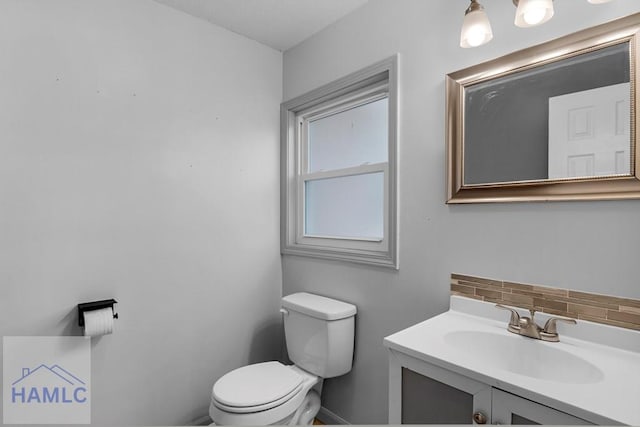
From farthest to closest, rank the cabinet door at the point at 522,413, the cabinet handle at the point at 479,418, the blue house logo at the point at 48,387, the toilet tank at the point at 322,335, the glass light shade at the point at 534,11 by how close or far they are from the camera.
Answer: the toilet tank at the point at 322,335
the blue house logo at the point at 48,387
the glass light shade at the point at 534,11
the cabinet handle at the point at 479,418
the cabinet door at the point at 522,413

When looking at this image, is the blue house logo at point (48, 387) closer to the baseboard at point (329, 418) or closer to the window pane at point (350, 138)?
the baseboard at point (329, 418)

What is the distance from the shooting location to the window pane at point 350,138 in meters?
1.76

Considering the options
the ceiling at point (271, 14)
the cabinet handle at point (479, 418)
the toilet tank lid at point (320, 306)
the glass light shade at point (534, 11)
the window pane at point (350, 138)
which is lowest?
the cabinet handle at point (479, 418)

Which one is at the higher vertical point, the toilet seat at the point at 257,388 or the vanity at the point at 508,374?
the vanity at the point at 508,374

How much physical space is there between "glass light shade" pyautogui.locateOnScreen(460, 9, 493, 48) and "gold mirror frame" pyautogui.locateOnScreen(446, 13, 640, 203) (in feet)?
0.54

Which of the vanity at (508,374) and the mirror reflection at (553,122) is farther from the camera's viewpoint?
the mirror reflection at (553,122)

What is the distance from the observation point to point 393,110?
5.04 feet

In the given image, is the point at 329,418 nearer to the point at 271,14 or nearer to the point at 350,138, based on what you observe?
the point at 350,138

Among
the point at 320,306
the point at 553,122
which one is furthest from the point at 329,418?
the point at 553,122

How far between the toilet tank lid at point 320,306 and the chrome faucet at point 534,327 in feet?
2.53

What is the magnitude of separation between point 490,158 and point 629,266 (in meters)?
0.54

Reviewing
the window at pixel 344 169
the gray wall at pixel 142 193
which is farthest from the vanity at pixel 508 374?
the gray wall at pixel 142 193

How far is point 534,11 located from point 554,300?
925mm

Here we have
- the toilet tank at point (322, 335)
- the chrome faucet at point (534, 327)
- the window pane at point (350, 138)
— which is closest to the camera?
the chrome faucet at point (534, 327)
